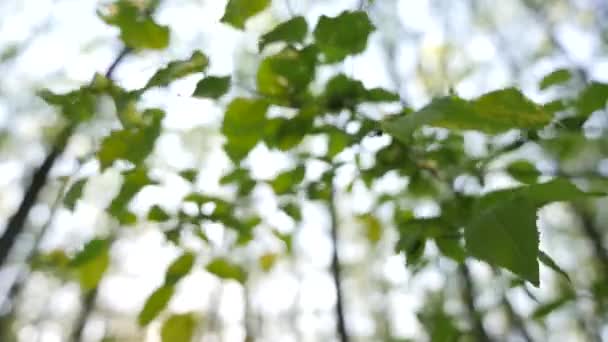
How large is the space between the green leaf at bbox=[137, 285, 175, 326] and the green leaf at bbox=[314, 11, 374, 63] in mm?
332

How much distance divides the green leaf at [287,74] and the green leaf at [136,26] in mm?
110

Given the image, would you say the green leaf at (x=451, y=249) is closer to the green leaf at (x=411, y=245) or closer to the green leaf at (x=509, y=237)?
the green leaf at (x=411, y=245)

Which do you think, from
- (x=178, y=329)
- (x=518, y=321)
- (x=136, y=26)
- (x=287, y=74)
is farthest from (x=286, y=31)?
(x=518, y=321)

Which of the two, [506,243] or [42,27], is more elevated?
[506,243]

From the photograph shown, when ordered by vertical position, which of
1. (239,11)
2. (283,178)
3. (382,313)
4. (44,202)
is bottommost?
(382,313)

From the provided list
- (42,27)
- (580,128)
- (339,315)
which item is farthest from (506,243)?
(42,27)

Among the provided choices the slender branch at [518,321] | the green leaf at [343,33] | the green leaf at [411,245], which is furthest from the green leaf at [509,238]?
the slender branch at [518,321]

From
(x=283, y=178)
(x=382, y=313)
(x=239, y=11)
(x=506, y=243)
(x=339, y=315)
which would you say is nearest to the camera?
(x=506, y=243)

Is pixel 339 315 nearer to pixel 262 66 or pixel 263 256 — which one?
pixel 263 256

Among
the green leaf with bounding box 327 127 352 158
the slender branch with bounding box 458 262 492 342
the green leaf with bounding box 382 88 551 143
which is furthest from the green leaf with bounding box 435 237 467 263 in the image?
the green leaf with bounding box 382 88 551 143

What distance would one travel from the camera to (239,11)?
0.44 metres

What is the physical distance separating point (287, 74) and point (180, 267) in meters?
0.28

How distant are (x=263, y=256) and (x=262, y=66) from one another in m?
0.50

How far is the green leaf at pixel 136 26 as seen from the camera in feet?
1.48
